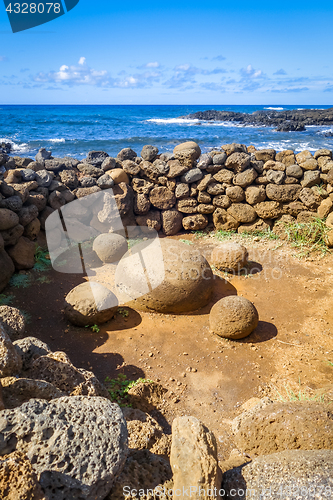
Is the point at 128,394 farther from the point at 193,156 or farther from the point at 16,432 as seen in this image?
the point at 193,156

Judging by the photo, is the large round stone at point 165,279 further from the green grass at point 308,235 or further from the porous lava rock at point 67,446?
the porous lava rock at point 67,446

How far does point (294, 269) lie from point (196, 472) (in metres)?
5.55

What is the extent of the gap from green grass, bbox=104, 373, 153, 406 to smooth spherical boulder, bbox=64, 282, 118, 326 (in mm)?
1167

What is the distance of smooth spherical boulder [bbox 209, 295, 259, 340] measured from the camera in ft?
15.6

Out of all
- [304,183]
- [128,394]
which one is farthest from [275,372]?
[304,183]

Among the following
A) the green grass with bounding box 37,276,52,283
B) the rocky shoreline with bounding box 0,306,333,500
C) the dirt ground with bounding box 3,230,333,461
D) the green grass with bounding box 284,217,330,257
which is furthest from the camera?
the green grass with bounding box 284,217,330,257

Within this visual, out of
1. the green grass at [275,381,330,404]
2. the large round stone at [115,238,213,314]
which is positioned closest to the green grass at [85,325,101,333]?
the large round stone at [115,238,213,314]

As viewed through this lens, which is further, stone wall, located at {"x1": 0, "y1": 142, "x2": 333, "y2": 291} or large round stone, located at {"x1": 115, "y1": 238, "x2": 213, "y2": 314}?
stone wall, located at {"x1": 0, "y1": 142, "x2": 333, "y2": 291}

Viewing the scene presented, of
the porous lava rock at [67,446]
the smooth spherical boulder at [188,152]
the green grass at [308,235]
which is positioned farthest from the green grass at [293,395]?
the smooth spherical boulder at [188,152]

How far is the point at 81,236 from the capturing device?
25.1 feet

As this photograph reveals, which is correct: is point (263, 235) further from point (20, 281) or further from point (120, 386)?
point (20, 281)

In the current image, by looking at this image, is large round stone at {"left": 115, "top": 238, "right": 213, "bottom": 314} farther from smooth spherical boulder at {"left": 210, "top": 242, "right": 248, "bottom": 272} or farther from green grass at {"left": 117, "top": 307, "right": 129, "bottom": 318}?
smooth spherical boulder at {"left": 210, "top": 242, "right": 248, "bottom": 272}

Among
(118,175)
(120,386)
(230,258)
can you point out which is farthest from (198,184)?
(120,386)

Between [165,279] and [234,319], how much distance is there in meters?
1.31
